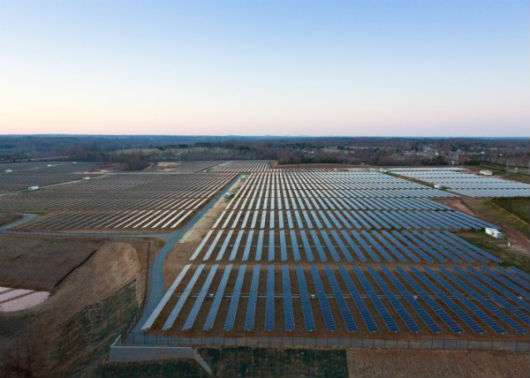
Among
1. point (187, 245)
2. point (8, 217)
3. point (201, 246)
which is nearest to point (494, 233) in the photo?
point (201, 246)

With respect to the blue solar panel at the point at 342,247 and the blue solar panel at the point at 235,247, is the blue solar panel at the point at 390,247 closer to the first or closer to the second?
the blue solar panel at the point at 342,247

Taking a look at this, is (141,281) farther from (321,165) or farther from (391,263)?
(321,165)

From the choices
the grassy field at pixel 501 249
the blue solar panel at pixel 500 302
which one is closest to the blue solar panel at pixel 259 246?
the blue solar panel at pixel 500 302

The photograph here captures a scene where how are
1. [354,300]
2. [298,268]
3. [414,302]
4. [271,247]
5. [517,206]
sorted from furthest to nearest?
[517,206], [271,247], [298,268], [354,300], [414,302]

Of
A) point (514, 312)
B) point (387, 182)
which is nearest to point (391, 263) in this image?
point (514, 312)

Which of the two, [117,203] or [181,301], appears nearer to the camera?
[181,301]

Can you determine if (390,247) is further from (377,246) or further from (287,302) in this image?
(287,302)
